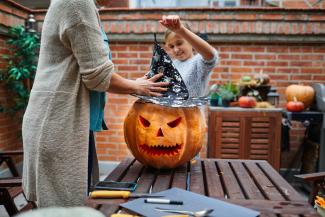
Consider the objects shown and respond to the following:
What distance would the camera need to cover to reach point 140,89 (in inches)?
56.9

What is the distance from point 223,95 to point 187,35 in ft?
6.75

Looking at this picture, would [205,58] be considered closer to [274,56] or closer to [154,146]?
[154,146]

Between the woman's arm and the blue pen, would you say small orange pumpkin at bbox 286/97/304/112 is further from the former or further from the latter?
the blue pen

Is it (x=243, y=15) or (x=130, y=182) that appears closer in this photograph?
(x=130, y=182)

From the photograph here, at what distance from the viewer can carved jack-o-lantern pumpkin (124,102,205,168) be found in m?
1.55

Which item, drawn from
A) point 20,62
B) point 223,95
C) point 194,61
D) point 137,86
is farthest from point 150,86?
point 20,62

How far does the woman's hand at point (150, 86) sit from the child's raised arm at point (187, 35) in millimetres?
268

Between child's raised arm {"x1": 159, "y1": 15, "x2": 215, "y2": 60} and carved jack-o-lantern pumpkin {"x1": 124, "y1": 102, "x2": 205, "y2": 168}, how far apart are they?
35 cm

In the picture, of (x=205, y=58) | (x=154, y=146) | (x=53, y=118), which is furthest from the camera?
(x=205, y=58)

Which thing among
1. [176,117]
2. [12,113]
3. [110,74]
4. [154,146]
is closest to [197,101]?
[176,117]

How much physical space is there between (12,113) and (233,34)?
2671 mm

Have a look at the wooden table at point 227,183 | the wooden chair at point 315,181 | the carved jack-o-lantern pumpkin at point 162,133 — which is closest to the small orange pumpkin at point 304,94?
the wooden chair at point 315,181

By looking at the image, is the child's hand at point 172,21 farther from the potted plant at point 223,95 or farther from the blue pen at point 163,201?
the potted plant at point 223,95

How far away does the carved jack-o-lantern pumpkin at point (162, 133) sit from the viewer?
61.2 inches
